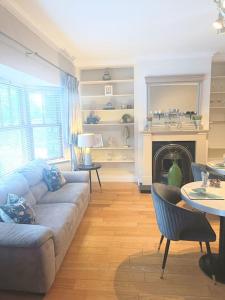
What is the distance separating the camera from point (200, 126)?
4.55 metres

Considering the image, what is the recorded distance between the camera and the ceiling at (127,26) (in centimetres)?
247

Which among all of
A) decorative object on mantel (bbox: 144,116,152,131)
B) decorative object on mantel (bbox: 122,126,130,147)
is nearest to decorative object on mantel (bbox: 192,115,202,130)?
decorative object on mantel (bbox: 144,116,152,131)

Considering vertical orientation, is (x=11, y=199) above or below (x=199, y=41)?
below

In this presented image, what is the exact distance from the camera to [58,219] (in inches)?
94.7

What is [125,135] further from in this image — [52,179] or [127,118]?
[52,179]

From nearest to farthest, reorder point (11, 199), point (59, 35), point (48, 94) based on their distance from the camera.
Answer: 1. point (11, 199)
2. point (59, 35)
3. point (48, 94)

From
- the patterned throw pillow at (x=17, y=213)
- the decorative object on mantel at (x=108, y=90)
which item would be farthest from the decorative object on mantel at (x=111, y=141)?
the patterned throw pillow at (x=17, y=213)

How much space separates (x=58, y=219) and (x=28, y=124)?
83.7 inches

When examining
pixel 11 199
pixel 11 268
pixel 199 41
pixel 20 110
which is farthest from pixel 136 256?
pixel 199 41

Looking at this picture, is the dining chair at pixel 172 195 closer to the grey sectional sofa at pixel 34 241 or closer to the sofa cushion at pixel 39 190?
the grey sectional sofa at pixel 34 241

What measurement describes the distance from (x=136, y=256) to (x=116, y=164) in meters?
2.95

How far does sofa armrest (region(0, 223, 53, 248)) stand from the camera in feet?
5.87

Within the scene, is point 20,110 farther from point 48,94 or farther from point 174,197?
point 174,197

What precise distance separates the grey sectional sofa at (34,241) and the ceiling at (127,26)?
6.46ft
